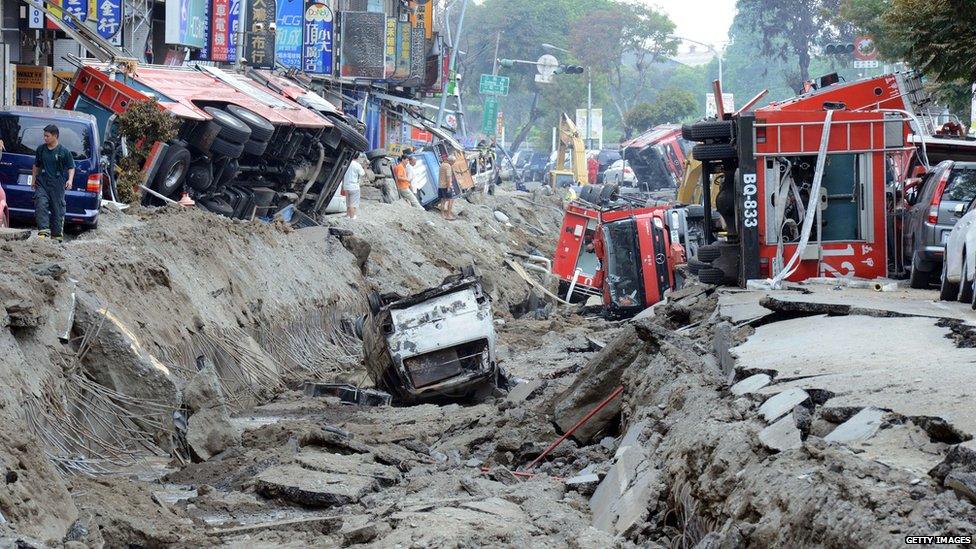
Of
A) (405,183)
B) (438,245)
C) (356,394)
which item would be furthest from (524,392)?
(405,183)

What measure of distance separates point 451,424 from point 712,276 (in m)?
3.54

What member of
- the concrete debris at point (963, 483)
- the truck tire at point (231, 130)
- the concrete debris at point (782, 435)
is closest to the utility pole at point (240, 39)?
the truck tire at point (231, 130)

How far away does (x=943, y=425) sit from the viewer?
5.77 m

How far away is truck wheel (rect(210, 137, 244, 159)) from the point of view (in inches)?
907

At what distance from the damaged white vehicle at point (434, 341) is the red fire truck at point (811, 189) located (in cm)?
336

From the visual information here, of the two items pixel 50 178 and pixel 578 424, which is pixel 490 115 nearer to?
pixel 50 178

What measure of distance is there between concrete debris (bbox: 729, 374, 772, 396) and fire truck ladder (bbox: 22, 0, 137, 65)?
659 inches

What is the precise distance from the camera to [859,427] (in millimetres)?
6254

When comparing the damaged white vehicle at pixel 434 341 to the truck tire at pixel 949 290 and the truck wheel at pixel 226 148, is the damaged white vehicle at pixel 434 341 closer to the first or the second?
the truck tire at pixel 949 290

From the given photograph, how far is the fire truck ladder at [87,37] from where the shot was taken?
75.4 ft

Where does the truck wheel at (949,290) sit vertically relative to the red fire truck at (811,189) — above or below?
below

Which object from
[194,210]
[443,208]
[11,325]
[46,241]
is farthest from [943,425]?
[443,208]

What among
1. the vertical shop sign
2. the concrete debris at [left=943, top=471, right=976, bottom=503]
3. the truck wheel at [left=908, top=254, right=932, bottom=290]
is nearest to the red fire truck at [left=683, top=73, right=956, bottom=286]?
the truck wheel at [left=908, top=254, right=932, bottom=290]

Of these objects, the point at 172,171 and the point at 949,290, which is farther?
the point at 172,171
